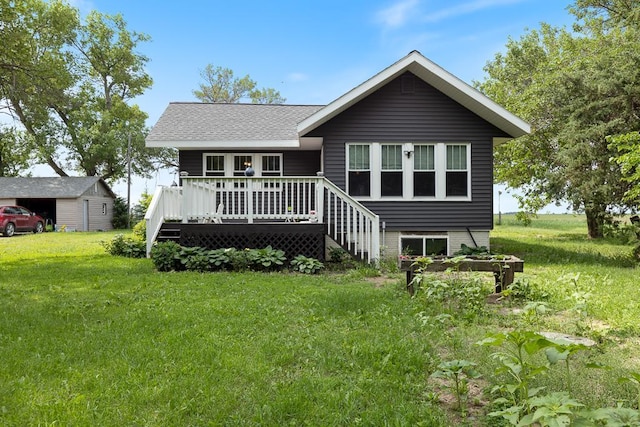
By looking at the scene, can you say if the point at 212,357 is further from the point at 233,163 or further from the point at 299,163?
the point at 299,163

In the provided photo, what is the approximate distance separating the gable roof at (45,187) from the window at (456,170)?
24.5 metres

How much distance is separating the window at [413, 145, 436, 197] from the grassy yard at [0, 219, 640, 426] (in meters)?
4.63

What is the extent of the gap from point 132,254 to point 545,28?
76.7ft

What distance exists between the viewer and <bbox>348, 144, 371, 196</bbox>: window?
1114 cm

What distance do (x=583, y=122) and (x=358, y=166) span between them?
609 centimetres

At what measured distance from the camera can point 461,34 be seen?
46.8ft

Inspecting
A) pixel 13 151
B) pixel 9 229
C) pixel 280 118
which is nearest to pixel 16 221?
pixel 9 229

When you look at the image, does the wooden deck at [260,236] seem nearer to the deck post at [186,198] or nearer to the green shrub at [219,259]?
the deck post at [186,198]

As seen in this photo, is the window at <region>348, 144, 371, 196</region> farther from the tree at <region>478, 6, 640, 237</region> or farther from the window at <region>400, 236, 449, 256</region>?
the tree at <region>478, 6, 640, 237</region>

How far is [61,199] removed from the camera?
1089 inches

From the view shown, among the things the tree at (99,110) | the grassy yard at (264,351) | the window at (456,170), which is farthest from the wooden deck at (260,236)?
the tree at (99,110)

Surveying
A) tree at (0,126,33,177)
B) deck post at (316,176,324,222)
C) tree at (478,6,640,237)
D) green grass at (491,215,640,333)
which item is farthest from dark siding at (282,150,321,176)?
tree at (0,126,33,177)

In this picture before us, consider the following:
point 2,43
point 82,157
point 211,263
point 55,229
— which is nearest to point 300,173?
point 211,263

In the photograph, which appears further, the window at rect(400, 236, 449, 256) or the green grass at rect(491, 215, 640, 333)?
the window at rect(400, 236, 449, 256)
